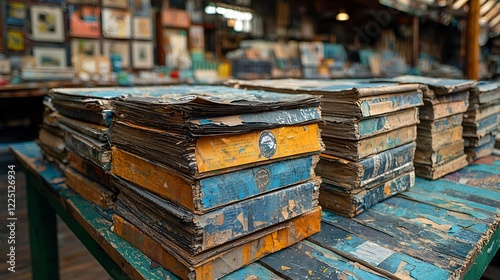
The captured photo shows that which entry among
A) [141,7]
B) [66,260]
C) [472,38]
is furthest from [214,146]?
[141,7]

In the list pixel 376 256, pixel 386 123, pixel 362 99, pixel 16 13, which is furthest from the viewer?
pixel 16 13

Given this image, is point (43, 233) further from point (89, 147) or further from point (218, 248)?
point (218, 248)

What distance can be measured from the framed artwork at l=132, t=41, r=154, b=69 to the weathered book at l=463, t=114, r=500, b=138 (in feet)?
16.6

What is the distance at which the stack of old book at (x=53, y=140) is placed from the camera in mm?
1361

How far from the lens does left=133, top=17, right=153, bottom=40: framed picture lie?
5.67 metres

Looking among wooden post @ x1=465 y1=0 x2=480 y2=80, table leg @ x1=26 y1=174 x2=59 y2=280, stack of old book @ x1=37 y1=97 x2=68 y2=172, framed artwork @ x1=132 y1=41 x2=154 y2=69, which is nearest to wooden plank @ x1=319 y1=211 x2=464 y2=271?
stack of old book @ x1=37 y1=97 x2=68 y2=172

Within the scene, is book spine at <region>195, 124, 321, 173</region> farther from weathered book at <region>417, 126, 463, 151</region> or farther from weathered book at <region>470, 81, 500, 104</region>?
weathered book at <region>470, 81, 500, 104</region>

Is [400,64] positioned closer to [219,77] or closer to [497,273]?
[219,77]

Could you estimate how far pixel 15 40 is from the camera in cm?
473

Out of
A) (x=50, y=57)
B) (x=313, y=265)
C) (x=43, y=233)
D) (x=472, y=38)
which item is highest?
(x=50, y=57)

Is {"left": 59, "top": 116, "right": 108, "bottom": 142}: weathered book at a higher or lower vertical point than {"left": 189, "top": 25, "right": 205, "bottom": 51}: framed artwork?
lower

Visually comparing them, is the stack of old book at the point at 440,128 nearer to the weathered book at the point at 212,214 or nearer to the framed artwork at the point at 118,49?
the weathered book at the point at 212,214

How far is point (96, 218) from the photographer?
101 centimetres

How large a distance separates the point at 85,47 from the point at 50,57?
47cm
